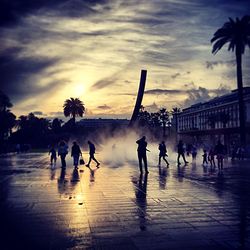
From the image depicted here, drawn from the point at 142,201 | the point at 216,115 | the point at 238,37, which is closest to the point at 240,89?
the point at 238,37

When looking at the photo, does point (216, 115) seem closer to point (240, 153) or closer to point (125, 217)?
point (240, 153)

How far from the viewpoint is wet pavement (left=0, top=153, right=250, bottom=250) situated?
594 cm

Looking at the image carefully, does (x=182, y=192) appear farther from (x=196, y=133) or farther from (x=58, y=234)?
(x=196, y=133)

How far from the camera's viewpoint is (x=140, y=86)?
47156 mm

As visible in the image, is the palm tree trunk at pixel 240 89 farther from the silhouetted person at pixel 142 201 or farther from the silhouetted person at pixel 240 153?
the silhouetted person at pixel 142 201

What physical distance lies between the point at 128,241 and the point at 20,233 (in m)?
1.92

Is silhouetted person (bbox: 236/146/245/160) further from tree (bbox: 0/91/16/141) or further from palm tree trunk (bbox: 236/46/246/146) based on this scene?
tree (bbox: 0/91/16/141)

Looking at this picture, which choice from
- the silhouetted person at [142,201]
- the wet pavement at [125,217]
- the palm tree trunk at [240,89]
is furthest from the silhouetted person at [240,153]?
the wet pavement at [125,217]

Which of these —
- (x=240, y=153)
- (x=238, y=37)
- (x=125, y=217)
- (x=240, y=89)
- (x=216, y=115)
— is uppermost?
(x=238, y=37)

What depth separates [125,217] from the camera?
781 centimetres

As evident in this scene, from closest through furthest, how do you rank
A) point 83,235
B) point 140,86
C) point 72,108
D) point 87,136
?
point 83,235
point 140,86
point 87,136
point 72,108

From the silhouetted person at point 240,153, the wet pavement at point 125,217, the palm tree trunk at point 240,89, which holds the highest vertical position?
the palm tree trunk at point 240,89

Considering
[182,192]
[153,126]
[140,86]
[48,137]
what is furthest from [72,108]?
[182,192]

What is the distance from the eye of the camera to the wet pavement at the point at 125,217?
5.94 m
